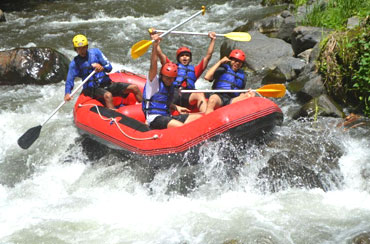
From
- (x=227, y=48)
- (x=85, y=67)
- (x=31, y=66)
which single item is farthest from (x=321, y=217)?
(x=31, y=66)

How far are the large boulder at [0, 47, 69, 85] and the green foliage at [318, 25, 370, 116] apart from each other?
15.6 feet

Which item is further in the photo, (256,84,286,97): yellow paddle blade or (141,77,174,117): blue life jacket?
(256,84,286,97): yellow paddle blade

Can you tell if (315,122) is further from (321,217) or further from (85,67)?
(85,67)

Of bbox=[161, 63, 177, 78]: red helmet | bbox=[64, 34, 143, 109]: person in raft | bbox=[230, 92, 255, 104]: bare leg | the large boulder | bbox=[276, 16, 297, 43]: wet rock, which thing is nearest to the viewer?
bbox=[161, 63, 177, 78]: red helmet

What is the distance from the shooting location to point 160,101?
5.37 meters

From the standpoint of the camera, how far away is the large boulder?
8.52 metres

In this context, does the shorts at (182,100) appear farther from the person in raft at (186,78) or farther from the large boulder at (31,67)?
the large boulder at (31,67)

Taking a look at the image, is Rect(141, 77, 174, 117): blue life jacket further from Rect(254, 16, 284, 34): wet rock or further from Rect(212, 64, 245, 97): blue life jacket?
Rect(254, 16, 284, 34): wet rock

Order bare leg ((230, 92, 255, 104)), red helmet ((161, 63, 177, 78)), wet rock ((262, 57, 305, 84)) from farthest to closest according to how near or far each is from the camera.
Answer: wet rock ((262, 57, 305, 84))
bare leg ((230, 92, 255, 104))
red helmet ((161, 63, 177, 78))

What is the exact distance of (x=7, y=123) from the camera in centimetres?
720

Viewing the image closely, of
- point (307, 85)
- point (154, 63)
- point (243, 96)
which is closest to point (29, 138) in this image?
point (154, 63)

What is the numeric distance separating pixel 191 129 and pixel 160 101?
56cm

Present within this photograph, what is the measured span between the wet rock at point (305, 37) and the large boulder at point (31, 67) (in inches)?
168

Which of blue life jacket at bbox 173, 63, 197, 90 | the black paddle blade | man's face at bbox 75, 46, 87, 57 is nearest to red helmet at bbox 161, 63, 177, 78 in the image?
blue life jacket at bbox 173, 63, 197, 90
